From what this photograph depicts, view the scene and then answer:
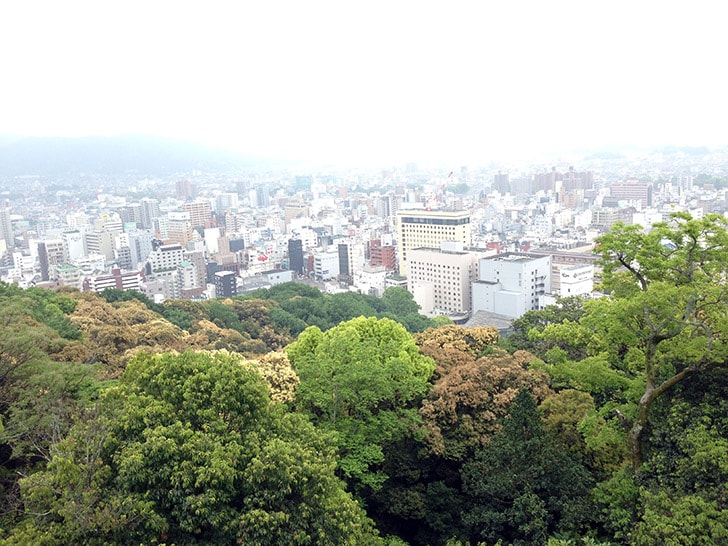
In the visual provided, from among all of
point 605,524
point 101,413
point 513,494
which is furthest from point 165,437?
point 605,524

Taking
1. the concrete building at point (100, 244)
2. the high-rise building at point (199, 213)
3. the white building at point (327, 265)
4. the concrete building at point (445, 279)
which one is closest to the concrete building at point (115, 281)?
the white building at point (327, 265)

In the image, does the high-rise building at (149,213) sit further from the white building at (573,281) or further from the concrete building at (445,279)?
the white building at (573,281)

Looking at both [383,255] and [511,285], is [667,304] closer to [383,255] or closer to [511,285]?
[511,285]

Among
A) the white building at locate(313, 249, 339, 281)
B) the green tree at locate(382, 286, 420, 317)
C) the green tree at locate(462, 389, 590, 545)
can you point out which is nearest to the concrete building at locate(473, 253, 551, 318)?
the green tree at locate(382, 286, 420, 317)

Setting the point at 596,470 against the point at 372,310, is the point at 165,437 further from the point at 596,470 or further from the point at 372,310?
the point at 372,310

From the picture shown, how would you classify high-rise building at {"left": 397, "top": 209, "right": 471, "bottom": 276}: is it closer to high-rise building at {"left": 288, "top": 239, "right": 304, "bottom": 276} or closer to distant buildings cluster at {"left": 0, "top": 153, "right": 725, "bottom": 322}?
distant buildings cluster at {"left": 0, "top": 153, "right": 725, "bottom": 322}

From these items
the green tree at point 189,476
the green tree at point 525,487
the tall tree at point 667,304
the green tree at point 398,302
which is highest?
the tall tree at point 667,304
